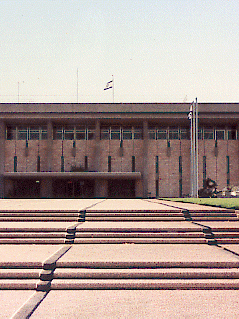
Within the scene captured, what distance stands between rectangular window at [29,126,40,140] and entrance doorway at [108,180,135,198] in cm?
1246

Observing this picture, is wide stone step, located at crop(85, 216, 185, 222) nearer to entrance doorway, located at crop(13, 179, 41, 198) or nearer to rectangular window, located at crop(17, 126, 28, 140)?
entrance doorway, located at crop(13, 179, 41, 198)

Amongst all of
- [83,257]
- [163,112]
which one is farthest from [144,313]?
[163,112]

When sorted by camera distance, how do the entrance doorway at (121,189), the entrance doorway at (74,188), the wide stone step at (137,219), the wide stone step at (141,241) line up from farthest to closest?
the entrance doorway at (121,189)
the entrance doorway at (74,188)
the wide stone step at (137,219)
the wide stone step at (141,241)

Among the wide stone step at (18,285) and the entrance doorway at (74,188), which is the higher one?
the wide stone step at (18,285)

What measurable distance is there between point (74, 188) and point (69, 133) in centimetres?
800

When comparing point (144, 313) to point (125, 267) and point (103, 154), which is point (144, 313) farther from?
point (103, 154)

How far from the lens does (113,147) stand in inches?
1652

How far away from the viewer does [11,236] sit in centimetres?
773

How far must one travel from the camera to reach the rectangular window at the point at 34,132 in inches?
1676

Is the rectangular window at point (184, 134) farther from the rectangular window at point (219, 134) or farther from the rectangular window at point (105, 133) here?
the rectangular window at point (105, 133)

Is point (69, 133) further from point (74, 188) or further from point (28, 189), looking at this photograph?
point (28, 189)

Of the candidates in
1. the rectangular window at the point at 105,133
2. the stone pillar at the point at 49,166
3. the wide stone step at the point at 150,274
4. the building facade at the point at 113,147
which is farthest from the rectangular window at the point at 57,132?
the wide stone step at the point at 150,274

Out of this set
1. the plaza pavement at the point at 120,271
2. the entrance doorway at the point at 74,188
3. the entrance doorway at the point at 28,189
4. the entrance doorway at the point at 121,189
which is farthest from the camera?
the entrance doorway at the point at 121,189

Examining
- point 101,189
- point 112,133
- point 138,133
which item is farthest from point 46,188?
point 138,133
